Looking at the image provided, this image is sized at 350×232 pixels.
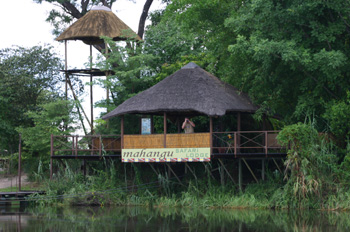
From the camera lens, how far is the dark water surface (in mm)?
18281

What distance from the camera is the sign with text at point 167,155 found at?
2394cm

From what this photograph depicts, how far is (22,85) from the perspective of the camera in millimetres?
35906

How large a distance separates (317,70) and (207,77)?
5188 millimetres

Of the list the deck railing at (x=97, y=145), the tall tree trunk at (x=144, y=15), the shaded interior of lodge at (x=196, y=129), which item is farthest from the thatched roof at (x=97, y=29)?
the deck railing at (x=97, y=145)

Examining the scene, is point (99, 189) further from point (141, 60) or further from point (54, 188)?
point (141, 60)

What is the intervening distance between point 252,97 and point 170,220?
8.04 metres

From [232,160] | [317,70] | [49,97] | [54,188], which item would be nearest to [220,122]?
[232,160]

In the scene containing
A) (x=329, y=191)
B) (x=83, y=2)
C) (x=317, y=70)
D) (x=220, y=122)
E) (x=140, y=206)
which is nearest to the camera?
(x=329, y=191)

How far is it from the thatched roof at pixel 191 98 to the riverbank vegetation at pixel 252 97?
95 cm

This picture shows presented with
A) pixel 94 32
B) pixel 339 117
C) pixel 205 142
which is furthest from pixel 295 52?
pixel 94 32

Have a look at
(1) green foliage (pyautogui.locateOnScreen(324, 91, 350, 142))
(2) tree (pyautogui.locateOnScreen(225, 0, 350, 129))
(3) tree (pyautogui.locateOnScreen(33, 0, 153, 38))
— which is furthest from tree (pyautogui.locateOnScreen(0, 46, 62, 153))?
(1) green foliage (pyautogui.locateOnScreen(324, 91, 350, 142))

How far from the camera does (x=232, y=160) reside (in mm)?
25906

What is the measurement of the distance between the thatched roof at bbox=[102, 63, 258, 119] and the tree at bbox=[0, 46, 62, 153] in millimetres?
11355

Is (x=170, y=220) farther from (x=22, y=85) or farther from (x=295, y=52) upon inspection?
(x=22, y=85)
